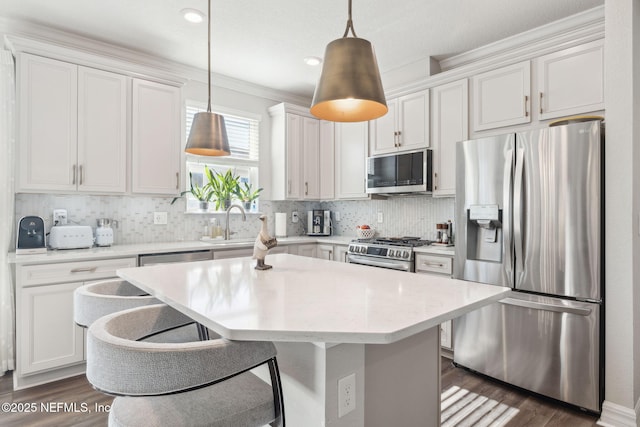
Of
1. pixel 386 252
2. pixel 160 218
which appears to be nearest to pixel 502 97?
pixel 386 252

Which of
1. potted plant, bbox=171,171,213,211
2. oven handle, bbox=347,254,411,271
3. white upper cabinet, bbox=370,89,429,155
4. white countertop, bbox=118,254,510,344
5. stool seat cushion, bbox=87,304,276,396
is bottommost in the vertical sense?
oven handle, bbox=347,254,411,271

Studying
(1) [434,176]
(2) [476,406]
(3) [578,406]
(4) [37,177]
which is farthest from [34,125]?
(3) [578,406]

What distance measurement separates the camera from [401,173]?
3635 millimetres

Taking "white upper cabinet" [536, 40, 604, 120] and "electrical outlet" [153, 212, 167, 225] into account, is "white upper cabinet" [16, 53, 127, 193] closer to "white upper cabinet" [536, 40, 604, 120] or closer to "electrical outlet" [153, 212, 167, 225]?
"electrical outlet" [153, 212, 167, 225]

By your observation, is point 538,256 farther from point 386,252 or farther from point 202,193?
point 202,193

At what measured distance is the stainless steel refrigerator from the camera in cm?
219

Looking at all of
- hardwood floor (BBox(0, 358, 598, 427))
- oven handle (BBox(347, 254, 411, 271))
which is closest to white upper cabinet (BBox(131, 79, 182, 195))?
hardwood floor (BBox(0, 358, 598, 427))

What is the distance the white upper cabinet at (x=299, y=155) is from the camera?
4348mm

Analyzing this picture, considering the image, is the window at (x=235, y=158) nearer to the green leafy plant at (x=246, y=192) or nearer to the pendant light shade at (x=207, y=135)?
the green leafy plant at (x=246, y=192)

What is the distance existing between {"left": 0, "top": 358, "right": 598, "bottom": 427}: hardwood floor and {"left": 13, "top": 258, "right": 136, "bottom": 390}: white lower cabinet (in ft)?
0.36

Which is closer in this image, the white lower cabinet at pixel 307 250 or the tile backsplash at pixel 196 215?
the tile backsplash at pixel 196 215

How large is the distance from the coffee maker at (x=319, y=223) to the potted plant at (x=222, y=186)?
110 cm

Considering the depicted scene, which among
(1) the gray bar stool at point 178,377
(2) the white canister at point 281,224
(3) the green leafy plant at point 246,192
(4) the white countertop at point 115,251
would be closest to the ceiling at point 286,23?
(3) the green leafy plant at point 246,192

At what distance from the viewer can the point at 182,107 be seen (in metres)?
3.70
